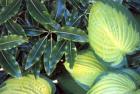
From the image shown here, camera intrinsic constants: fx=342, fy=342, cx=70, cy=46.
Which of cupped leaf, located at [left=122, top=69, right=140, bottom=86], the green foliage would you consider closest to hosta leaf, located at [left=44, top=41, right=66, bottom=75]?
the green foliage

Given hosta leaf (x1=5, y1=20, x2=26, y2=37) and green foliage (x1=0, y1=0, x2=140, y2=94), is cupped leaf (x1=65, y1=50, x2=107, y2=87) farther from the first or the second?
hosta leaf (x1=5, y1=20, x2=26, y2=37)

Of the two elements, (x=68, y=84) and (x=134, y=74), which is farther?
(x=68, y=84)

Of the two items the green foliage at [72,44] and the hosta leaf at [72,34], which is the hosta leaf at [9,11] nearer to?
the green foliage at [72,44]

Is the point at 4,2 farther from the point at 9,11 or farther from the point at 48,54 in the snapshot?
the point at 48,54

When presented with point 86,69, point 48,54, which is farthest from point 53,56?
point 86,69

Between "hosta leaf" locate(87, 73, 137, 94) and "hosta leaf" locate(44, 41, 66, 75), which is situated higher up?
"hosta leaf" locate(44, 41, 66, 75)

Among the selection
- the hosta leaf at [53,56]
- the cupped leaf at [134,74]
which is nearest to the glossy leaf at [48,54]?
the hosta leaf at [53,56]
